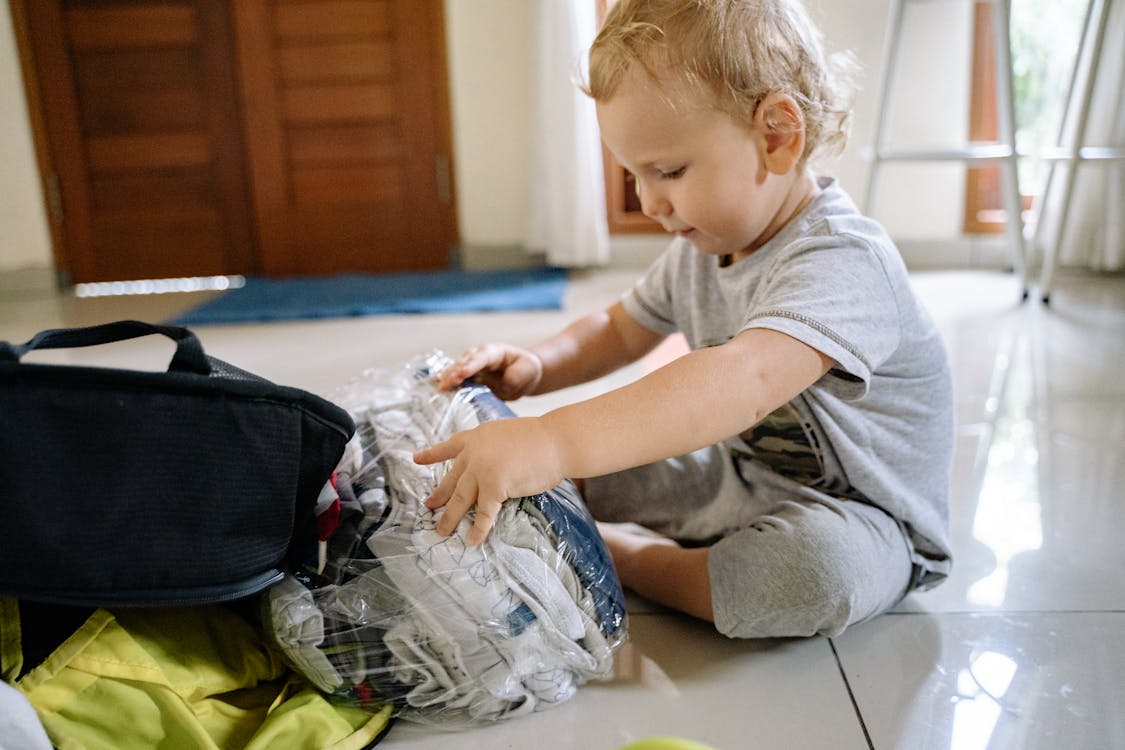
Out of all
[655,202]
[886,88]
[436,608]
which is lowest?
[436,608]

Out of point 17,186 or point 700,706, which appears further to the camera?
point 17,186

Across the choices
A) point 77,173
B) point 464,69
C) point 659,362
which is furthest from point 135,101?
point 659,362

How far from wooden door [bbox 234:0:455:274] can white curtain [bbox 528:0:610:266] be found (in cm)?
32

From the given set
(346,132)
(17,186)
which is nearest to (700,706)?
(346,132)

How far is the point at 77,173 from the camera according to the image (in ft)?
8.73

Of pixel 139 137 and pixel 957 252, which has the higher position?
pixel 139 137

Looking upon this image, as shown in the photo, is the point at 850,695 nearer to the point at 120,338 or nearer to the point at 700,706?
the point at 700,706

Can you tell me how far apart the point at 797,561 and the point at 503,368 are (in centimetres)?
33

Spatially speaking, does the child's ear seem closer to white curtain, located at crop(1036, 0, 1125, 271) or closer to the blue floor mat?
the blue floor mat

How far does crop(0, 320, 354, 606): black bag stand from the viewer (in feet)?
1.69

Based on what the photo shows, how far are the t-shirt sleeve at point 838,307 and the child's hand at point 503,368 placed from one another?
0.26m

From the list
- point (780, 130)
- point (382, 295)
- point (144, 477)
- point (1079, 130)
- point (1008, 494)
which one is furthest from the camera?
point (382, 295)

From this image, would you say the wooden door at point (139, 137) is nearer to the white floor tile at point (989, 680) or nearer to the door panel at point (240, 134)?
the door panel at point (240, 134)

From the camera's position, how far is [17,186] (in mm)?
2629
